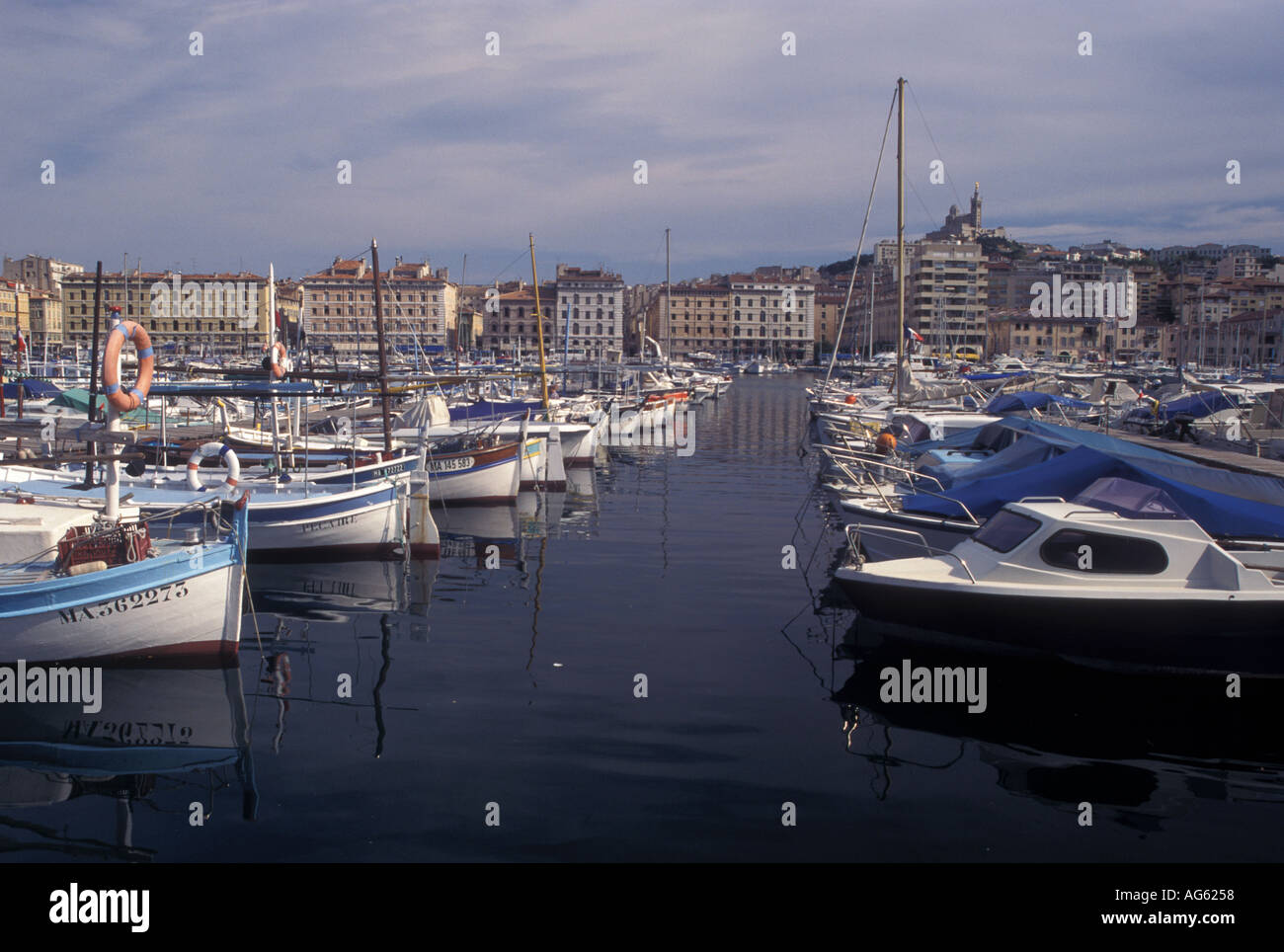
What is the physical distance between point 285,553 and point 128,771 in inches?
346

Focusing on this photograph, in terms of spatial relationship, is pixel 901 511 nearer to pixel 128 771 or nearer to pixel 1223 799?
pixel 1223 799

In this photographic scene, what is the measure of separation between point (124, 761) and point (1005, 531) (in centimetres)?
938

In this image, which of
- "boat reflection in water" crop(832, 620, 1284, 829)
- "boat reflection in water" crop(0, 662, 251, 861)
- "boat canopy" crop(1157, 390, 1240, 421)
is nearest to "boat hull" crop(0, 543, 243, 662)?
"boat reflection in water" crop(0, 662, 251, 861)

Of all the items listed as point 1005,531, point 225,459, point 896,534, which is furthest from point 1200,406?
point 225,459

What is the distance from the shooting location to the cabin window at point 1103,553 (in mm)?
10969

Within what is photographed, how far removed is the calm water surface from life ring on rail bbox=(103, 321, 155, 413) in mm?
3323

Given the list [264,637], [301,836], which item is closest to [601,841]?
[301,836]

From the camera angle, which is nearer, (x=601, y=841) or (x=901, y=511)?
(x=601, y=841)

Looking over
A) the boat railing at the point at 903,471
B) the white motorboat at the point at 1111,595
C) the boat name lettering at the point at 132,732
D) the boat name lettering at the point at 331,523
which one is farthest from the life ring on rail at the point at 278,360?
the white motorboat at the point at 1111,595

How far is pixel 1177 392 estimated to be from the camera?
41312 millimetres

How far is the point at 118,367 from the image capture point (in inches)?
548

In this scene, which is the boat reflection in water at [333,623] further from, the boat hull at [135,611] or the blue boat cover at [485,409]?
the blue boat cover at [485,409]

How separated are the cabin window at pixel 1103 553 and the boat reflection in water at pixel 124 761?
8.32 meters
